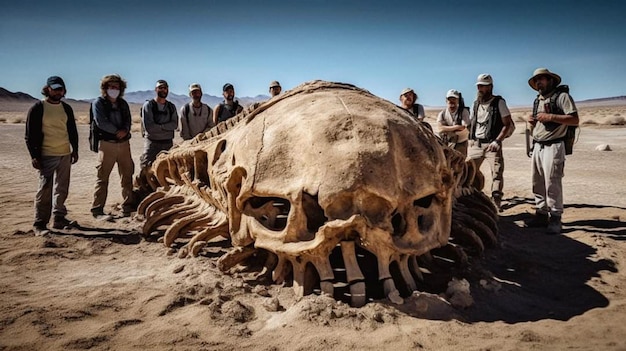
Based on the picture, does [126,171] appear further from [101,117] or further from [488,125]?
[488,125]

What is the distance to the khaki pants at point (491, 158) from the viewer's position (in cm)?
704

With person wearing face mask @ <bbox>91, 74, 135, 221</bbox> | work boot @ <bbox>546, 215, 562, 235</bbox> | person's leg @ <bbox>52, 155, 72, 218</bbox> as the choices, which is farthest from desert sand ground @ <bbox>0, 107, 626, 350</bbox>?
person wearing face mask @ <bbox>91, 74, 135, 221</bbox>

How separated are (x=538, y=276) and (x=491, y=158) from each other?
10.3ft

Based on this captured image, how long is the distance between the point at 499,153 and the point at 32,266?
702cm

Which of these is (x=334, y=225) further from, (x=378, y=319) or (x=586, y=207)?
(x=586, y=207)

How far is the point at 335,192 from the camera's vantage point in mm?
3119

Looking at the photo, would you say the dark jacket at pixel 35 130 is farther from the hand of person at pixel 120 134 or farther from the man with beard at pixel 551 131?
the man with beard at pixel 551 131

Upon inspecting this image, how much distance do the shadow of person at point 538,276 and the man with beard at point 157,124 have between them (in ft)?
19.5

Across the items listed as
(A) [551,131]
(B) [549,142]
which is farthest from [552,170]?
(A) [551,131]

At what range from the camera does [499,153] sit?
7.27 meters

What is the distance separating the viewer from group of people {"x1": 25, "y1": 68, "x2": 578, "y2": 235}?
5848 millimetres

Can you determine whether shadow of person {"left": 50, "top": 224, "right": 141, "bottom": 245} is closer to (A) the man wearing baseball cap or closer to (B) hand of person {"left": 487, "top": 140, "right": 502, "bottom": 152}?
(A) the man wearing baseball cap

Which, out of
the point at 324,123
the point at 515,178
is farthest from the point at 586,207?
the point at 324,123

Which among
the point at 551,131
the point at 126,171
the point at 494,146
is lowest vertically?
the point at 126,171
